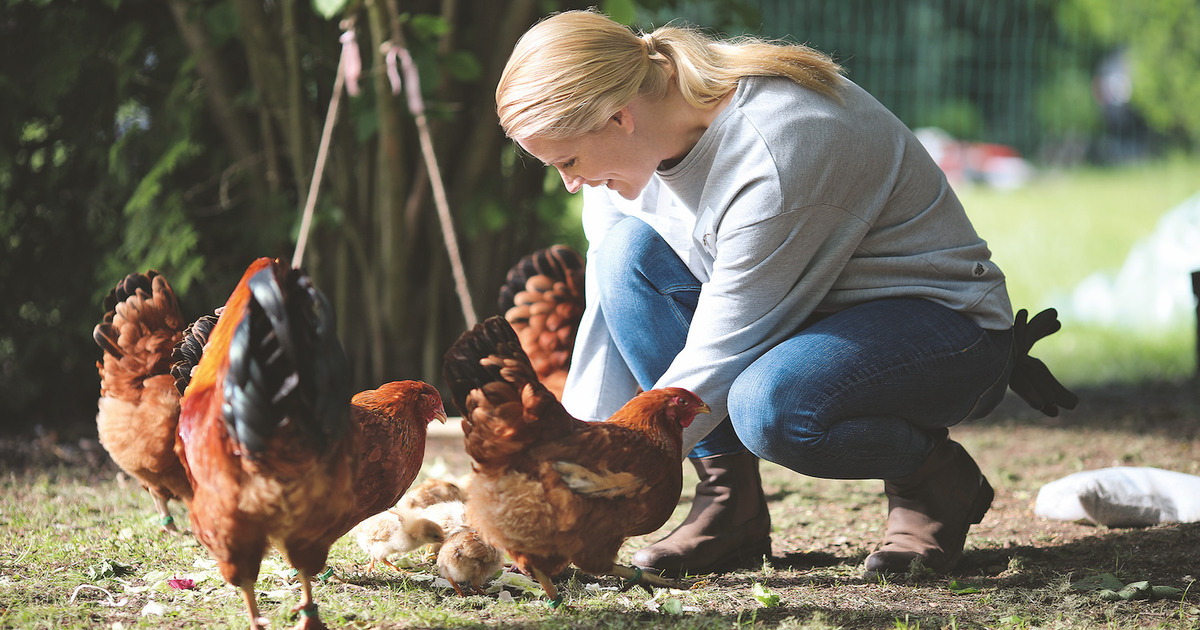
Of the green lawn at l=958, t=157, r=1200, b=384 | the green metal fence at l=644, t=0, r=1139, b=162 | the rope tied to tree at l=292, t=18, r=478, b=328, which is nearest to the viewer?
the rope tied to tree at l=292, t=18, r=478, b=328

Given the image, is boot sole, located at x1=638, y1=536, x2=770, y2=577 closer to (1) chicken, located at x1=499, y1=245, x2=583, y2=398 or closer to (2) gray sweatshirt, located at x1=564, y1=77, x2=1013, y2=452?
(2) gray sweatshirt, located at x1=564, y1=77, x2=1013, y2=452

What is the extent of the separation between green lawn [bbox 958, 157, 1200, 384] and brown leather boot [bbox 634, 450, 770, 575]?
3.53 m

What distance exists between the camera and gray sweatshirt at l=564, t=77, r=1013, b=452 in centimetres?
217

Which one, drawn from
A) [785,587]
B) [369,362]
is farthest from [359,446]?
[369,362]

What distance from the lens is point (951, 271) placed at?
7.77 ft

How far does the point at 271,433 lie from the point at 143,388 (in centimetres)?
125

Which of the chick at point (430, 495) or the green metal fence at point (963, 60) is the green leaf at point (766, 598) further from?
the green metal fence at point (963, 60)

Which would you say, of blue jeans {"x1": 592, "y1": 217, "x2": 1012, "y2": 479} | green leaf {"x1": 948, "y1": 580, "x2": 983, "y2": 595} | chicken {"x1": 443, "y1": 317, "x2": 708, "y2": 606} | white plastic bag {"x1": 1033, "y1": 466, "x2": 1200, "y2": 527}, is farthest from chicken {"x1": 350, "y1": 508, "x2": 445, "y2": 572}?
white plastic bag {"x1": 1033, "y1": 466, "x2": 1200, "y2": 527}

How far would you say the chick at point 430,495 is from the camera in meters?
2.81

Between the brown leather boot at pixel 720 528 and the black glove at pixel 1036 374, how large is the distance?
732 millimetres

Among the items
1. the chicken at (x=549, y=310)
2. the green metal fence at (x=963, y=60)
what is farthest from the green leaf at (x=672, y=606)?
the green metal fence at (x=963, y=60)

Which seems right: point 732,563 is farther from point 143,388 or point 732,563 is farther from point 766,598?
point 143,388

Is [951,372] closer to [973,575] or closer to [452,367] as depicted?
[973,575]

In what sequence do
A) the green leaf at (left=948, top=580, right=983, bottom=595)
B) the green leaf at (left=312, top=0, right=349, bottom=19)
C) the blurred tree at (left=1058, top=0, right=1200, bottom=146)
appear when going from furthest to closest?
the blurred tree at (left=1058, top=0, right=1200, bottom=146)
the green leaf at (left=312, top=0, right=349, bottom=19)
the green leaf at (left=948, top=580, right=983, bottom=595)
